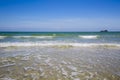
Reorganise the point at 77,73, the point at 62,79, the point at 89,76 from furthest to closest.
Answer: the point at 77,73 → the point at 89,76 → the point at 62,79

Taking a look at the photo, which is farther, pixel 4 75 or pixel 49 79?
pixel 4 75

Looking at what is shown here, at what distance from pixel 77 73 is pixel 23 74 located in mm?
1875

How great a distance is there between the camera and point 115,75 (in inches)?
154

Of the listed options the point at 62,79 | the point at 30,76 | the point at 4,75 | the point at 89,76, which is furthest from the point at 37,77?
the point at 89,76

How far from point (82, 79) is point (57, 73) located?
0.94m

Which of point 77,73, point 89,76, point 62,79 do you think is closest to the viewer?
point 62,79

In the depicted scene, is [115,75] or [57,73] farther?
[57,73]

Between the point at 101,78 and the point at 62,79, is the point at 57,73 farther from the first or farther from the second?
the point at 101,78

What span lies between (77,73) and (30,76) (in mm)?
1619

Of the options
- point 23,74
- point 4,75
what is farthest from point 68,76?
point 4,75

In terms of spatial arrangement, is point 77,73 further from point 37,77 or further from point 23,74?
point 23,74

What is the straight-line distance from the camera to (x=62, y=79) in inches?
143

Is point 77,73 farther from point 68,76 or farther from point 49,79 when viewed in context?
point 49,79

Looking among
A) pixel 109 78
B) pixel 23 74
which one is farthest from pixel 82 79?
pixel 23 74
